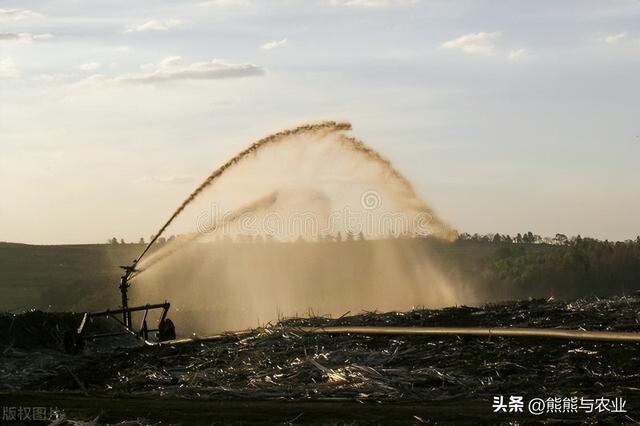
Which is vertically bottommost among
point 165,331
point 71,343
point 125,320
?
point 71,343

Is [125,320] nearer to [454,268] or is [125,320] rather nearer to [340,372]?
[340,372]

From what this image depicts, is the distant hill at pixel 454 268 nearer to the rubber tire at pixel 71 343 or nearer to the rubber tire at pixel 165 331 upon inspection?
the rubber tire at pixel 165 331

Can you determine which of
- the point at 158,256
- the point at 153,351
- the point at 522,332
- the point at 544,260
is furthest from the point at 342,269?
the point at 522,332

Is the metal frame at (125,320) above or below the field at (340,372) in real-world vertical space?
above

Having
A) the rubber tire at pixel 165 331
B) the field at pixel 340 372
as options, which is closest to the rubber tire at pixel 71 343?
the field at pixel 340 372

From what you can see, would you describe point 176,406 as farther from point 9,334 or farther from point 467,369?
point 9,334

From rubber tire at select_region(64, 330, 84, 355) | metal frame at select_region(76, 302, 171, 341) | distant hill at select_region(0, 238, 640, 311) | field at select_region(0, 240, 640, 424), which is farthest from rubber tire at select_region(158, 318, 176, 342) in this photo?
distant hill at select_region(0, 238, 640, 311)

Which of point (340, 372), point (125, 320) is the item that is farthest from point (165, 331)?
point (340, 372)

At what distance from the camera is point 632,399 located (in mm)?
20766

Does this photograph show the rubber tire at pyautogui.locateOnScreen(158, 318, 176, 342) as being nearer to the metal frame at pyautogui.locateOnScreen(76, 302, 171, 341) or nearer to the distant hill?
the metal frame at pyautogui.locateOnScreen(76, 302, 171, 341)

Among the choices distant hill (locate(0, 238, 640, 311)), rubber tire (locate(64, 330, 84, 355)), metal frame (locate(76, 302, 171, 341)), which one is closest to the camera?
metal frame (locate(76, 302, 171, 341))

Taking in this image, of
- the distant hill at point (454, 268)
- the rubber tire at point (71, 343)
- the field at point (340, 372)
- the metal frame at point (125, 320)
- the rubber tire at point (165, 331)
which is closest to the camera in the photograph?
the field at point (340, 372)

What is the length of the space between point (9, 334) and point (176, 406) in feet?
63.6

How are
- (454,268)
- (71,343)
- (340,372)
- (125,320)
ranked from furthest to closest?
(454,268) → (125,320) → (71,343) → (340,372)
